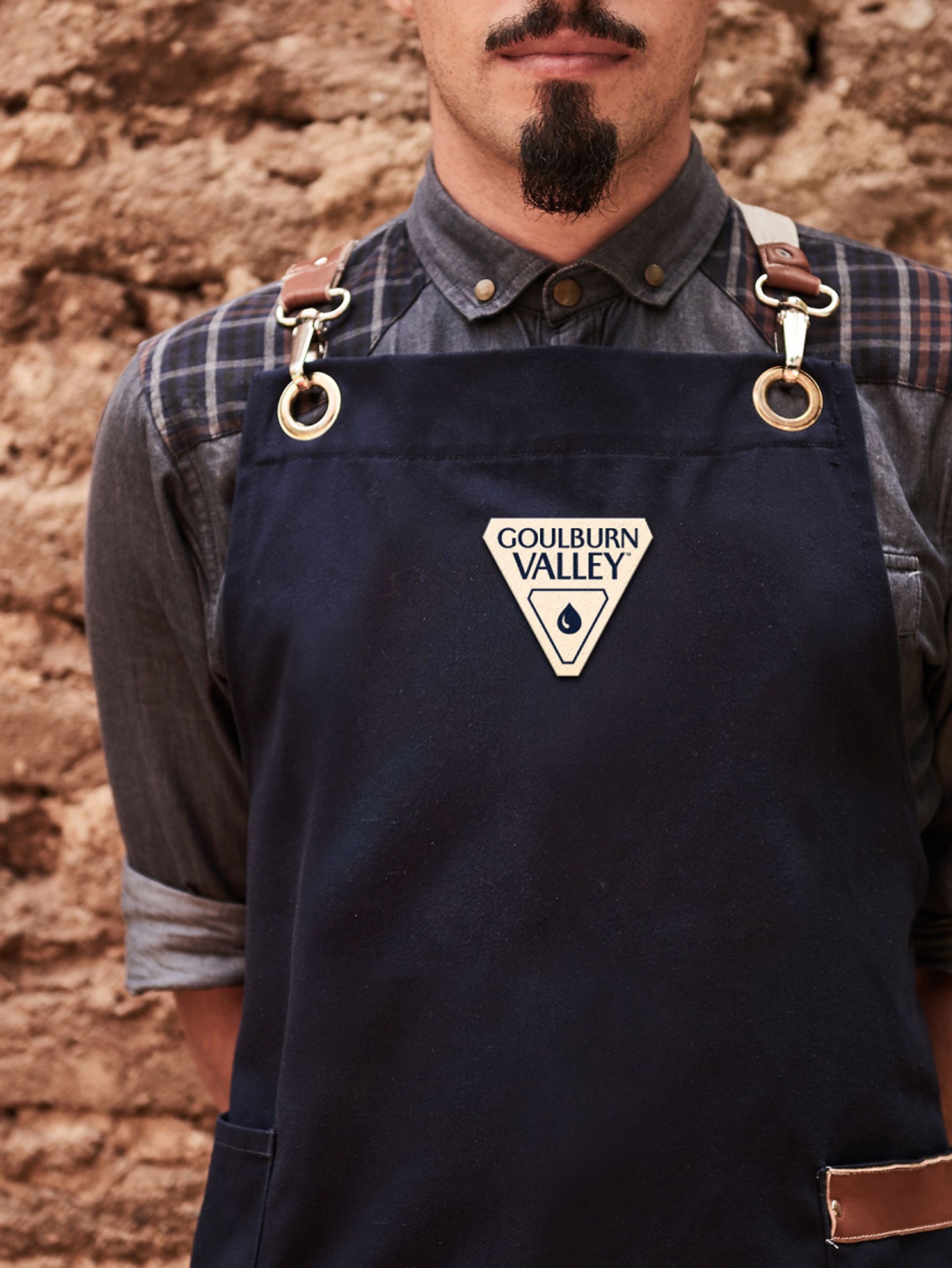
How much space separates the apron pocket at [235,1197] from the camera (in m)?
0.94

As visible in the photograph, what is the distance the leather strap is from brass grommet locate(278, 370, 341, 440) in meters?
0.38

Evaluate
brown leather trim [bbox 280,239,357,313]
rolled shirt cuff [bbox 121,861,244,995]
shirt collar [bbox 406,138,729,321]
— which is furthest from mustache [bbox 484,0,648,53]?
rolled shirt cuff [bbox 121,861,244,995]

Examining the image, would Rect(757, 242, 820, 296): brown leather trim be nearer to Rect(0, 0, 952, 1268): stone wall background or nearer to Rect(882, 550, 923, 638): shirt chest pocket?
Rect(882, 550, 923, 638): shirt chest pocket

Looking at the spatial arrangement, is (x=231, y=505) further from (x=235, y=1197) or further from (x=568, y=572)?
(x=235, y=1197)

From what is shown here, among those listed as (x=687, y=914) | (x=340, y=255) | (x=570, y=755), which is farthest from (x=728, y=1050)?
(x=340, y=255)

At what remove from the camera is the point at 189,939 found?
1.17m

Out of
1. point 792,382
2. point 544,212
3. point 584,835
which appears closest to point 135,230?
point 544,212

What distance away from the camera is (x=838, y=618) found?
892mm

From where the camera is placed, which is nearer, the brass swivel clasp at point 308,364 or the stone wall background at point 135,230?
the brass swivel clasp at point 308,364

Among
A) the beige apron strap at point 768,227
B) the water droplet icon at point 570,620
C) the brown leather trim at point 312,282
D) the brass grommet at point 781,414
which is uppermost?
the beige apron strap at point 768,227

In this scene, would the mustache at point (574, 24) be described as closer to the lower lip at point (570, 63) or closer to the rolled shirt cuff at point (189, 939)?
the lower lip at point (570, 63)

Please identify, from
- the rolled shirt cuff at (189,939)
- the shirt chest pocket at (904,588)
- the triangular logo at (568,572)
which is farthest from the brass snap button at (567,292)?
the rolled shirt cuff at (189,939)

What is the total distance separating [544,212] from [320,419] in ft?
0.86

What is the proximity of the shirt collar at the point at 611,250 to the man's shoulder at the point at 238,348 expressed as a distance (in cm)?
3
